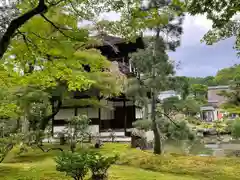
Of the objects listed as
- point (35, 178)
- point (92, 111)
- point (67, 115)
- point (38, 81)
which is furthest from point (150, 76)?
point (67, 115)

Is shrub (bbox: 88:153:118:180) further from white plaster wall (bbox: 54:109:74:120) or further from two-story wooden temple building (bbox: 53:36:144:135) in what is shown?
white plaster wall (bbox: 54:109:74:120)

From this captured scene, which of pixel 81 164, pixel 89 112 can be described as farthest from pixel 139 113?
pixel 81 164

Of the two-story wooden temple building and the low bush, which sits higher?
the two-story wooden temple building

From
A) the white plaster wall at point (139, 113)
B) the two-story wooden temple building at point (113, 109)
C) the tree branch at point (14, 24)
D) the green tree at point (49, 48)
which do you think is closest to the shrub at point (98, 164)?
the green tree at point (49, 48)

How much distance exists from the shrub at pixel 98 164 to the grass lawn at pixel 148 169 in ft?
2.11

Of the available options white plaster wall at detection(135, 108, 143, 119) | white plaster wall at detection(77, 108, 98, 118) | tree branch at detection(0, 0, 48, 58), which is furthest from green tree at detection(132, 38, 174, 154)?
white plaster wall at detection(135, 108, 143, 119)

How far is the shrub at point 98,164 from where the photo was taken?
5.50 meters

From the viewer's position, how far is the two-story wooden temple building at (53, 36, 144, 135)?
15.8 m

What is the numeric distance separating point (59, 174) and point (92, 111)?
8972 millimetres

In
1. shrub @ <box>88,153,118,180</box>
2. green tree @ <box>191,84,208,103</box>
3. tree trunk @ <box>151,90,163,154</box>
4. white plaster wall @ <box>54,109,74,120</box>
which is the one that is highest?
green tree @ <box>191,84,208,103</box>

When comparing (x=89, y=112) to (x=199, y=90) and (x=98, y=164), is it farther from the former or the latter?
(x=199, y=90)

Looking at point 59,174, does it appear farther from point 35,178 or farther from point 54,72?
Result: point 54,72

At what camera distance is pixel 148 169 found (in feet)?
27.5

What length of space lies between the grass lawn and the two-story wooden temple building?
521 centimetres
